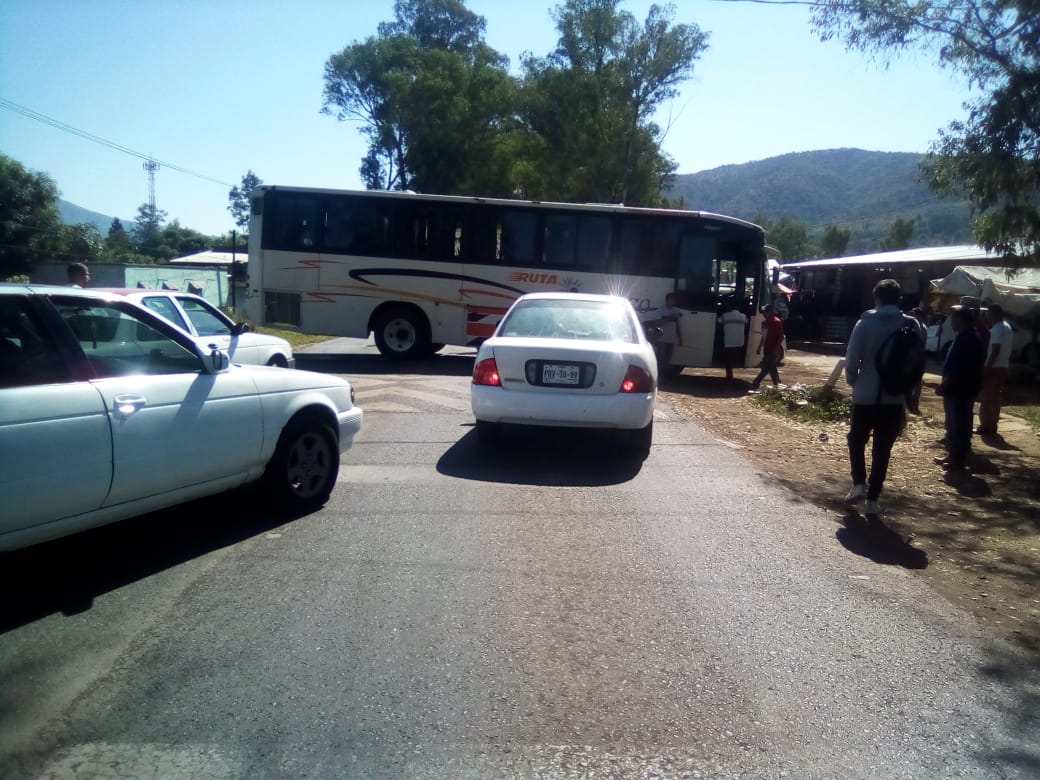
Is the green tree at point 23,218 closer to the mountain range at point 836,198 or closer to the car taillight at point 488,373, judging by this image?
the car taillight at point 488,373

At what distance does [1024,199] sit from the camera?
1140 centimetres

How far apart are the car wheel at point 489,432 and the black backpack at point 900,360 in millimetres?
3703

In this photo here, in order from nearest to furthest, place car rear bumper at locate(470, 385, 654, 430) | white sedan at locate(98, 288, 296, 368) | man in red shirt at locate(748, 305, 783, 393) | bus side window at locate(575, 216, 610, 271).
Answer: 1. car rear bumper at locate(470, 385, 654, 430)
2. white sedan at locate(98, 288, 296, 368)
3. man in red shirt at locate(748, 305, 783, 393)
4. bus side window at locate(575, 216, 610, 271)

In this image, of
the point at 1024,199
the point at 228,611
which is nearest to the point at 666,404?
the point at 1024,199

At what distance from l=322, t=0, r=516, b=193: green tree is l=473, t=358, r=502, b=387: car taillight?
125 feet

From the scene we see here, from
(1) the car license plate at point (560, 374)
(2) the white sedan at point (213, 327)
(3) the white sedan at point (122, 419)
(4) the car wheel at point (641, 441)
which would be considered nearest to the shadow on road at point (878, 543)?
(4) the car wheel at point (641, 441)

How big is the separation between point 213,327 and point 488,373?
14.1 feet

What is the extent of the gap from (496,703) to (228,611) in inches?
67.6

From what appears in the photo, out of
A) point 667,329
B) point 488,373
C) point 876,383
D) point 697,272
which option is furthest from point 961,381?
point 697,272

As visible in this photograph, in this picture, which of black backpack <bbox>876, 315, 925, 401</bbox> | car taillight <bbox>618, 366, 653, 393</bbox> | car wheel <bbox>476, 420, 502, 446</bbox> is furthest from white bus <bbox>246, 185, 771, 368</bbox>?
black backpack <bbox>876, 315, 925, 401</bbox>

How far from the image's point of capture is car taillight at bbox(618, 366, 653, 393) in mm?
8789

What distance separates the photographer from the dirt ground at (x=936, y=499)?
19.4ft

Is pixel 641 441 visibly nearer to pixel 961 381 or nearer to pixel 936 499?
pixel 936 499

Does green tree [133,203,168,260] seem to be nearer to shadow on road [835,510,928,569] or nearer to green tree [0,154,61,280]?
green tree [0,154,61,280]
